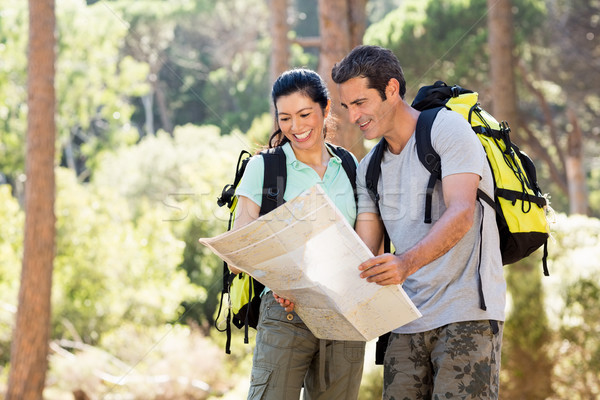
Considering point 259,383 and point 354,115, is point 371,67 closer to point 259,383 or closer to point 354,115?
point 354,115

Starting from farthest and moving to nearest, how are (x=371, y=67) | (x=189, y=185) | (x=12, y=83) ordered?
(x=12, y=83) → (x=189, y=185) → (x=371, y=67)

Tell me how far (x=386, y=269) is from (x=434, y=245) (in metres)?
0.17

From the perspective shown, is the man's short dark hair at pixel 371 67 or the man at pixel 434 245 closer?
the man at pixel 434 245

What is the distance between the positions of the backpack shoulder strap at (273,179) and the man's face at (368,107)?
0.30m

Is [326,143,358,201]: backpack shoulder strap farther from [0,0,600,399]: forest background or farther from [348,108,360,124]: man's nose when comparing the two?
[0,0,600,399]: forest background

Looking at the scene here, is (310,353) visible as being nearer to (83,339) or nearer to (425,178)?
(425,178)

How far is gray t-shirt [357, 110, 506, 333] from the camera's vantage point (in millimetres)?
2232

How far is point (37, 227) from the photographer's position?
9.43 metres

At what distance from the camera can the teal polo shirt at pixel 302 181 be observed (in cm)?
243

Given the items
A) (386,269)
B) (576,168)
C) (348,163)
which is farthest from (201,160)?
(386,269)

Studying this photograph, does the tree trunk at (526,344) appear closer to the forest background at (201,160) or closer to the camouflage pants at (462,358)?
the forest background at (201,160)

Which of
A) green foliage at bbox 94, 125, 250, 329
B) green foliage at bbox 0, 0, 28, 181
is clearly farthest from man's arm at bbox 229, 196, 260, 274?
green foliage at bbox 0, 0, 28, 181

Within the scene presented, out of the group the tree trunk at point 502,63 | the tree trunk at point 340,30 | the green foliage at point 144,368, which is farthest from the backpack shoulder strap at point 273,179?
the green foliage at point 144,368

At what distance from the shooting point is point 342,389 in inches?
98.9
